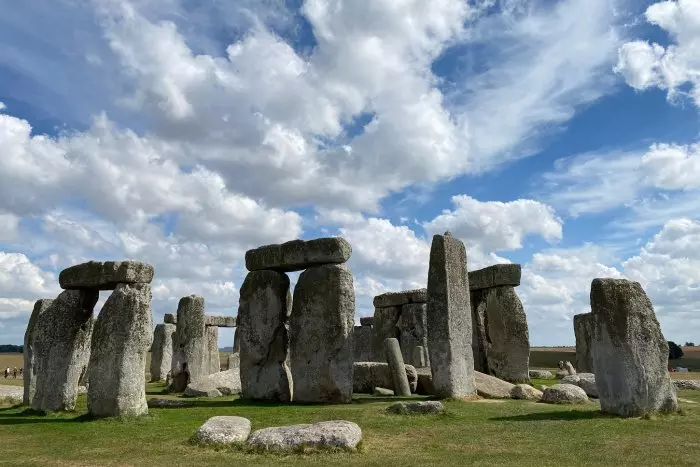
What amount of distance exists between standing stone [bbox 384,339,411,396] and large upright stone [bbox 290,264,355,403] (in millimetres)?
1862

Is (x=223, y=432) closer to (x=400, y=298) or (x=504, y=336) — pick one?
(x=504, y=336)

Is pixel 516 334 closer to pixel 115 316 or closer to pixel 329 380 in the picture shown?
pixel 329 380

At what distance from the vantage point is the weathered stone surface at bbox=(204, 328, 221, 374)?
26166mm

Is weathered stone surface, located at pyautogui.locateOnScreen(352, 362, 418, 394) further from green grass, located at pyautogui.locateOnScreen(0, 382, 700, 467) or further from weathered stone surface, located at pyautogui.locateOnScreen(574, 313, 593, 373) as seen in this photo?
weathered stone surface, located at pyautogui.locateOnScreen(574, 313, 593, 373)

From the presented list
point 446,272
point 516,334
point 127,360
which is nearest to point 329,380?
point 446,272

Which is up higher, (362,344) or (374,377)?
(362,344)

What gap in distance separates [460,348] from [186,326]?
10.1 meters

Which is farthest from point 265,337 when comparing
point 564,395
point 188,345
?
point 564,395

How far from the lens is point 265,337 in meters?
17.1

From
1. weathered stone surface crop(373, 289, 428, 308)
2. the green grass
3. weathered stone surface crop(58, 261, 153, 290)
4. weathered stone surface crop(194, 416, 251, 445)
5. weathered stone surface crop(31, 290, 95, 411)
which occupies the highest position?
weathered stone surface crop(373, 289, 428, 308)

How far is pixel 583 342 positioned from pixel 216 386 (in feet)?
47.2

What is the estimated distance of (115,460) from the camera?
867cm

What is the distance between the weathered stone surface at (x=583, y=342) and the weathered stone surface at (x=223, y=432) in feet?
57.6

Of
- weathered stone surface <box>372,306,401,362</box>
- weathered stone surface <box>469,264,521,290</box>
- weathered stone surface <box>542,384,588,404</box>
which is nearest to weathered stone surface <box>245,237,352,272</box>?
weathered stone surface <box>542,384,588,404</box>
